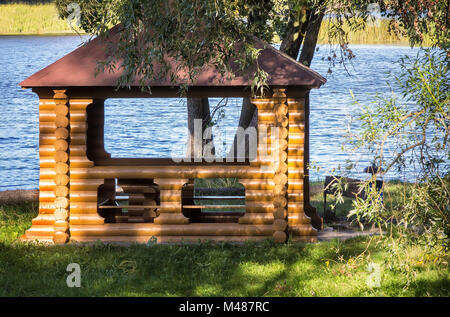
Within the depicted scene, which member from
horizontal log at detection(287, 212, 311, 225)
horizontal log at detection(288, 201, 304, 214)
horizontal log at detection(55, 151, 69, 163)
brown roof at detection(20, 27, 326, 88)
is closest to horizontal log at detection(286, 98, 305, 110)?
brown roof at detection(20, 27, 326, 88)

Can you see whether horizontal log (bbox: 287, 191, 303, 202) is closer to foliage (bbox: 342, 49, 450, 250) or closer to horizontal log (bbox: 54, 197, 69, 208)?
foliage (bbox: 342, 49, 450, 250)

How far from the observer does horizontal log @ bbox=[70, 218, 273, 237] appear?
10.9 metres

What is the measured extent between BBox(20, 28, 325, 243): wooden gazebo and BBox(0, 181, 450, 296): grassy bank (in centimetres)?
40

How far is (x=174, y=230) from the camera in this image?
1094cm

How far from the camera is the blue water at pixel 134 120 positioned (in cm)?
2277

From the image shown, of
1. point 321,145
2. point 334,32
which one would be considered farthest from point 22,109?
point 334,32

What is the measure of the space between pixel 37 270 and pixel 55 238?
131 cm

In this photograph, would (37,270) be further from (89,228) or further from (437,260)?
(437,260)

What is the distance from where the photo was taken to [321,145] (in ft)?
88.4

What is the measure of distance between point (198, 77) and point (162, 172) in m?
1.59

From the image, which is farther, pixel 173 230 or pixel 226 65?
pixel 173 230

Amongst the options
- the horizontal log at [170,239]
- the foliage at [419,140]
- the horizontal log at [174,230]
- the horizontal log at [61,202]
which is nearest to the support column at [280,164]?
the horizontal log at [174,230]

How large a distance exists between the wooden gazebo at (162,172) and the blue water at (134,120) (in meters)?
5.13

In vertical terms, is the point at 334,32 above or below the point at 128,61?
above
